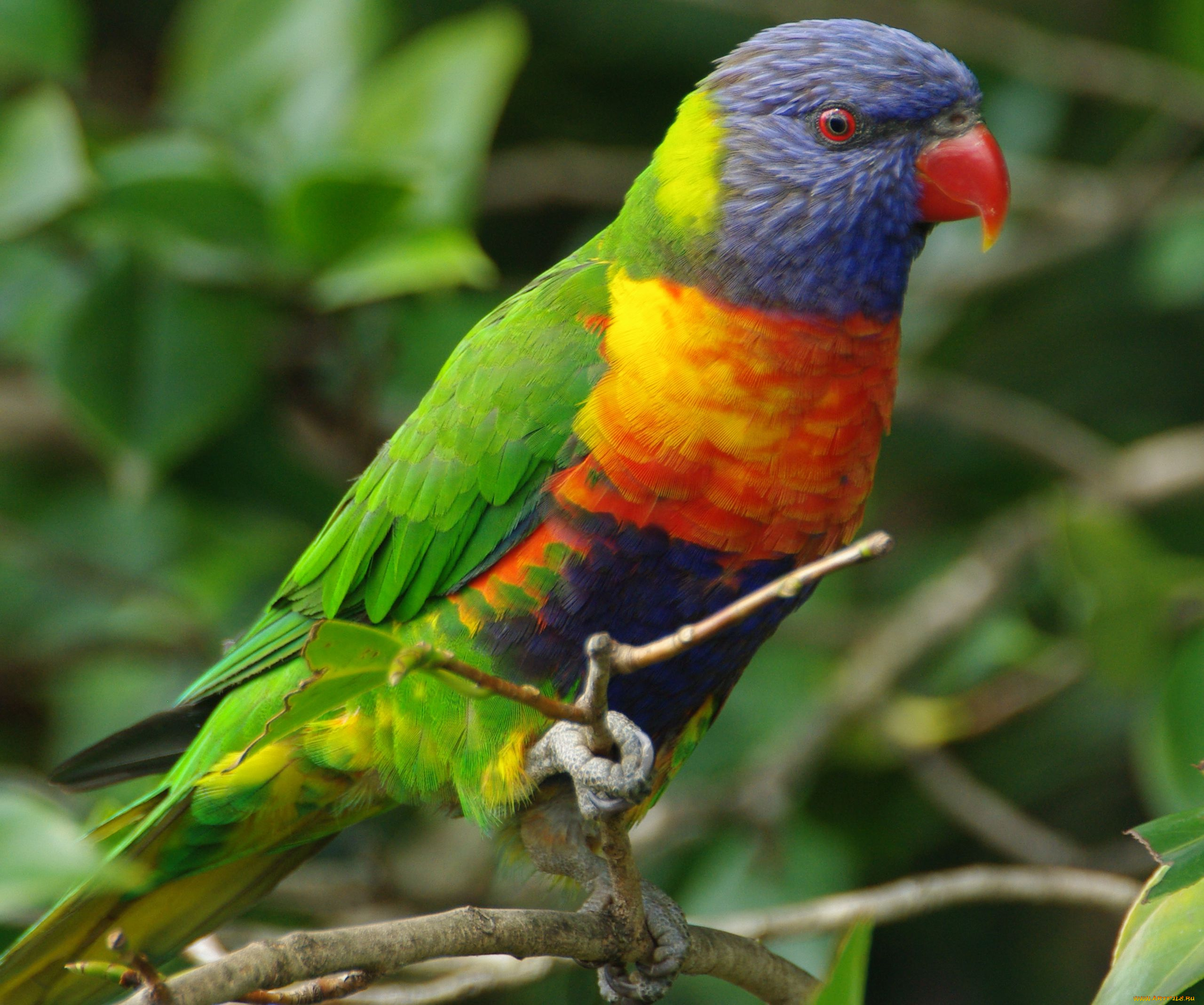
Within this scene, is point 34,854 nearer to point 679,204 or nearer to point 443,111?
point 679,204

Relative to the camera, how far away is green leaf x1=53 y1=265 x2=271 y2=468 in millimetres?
2787

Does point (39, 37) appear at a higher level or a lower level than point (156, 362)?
higher

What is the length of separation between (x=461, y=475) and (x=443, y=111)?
1462mm

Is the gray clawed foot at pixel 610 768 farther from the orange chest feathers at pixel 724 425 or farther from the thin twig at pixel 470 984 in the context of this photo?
the orange chest feathers at pixel 724 425

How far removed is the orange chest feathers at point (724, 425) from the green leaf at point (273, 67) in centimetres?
170

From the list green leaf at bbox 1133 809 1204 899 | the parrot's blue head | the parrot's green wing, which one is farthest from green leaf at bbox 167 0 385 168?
green leaf at bbox 1133 809 1204 899

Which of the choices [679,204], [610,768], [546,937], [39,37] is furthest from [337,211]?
[546,937]

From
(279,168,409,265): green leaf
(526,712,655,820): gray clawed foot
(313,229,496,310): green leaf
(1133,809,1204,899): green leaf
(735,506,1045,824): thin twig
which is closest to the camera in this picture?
(1133,809,1204,899): green leaf

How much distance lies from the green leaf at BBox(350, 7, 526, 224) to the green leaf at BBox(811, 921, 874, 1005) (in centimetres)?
202

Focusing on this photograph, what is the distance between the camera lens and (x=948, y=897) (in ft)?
6.61

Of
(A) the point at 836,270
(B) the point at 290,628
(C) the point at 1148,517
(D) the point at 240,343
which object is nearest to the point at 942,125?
(A) the point at 836,270

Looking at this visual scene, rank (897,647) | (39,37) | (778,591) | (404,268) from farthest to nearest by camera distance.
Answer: (897,647)
(39,37)
(404,268)
(778,591)

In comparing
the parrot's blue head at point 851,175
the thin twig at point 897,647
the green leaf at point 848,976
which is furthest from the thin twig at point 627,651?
the thin twig at point 897,647

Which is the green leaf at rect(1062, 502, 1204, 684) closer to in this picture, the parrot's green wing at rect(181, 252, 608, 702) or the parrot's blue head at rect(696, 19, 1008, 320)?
the parrot's blue head at rect(696, 19, 1008, 320)
